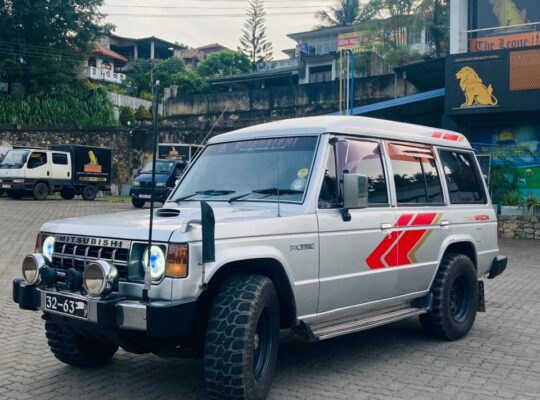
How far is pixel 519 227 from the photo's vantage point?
1627 cm

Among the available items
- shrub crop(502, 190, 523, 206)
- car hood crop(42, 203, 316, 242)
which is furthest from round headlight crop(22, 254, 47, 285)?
shrub crop(502, 190, 523, 206)

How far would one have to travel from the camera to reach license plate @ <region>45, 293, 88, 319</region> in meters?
3.99

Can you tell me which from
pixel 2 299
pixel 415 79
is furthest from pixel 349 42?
pixel 2 299

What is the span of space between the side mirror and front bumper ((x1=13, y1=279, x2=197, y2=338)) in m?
1.59

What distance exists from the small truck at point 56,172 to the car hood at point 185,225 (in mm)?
→ 22738

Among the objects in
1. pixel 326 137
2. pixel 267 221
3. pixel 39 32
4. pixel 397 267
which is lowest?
pixel 397 267

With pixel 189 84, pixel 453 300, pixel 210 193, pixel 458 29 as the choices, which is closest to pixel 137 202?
pixel 458 29

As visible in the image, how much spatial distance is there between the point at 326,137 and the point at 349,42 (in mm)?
50176

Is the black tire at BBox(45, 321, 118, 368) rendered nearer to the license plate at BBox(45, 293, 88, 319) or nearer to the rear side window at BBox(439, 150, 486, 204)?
the license plate at BBox(45, 293, 88, 319)

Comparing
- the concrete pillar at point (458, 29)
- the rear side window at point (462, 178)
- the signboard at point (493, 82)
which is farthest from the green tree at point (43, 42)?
the rear side window at point (462, 178)

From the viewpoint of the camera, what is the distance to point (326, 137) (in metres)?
5.09

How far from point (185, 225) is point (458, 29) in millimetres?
16678

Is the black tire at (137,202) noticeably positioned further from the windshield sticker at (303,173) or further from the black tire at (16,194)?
the windshield sticker at (303,173)

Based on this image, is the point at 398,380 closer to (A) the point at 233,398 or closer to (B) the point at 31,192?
(A) the point at 233,398
